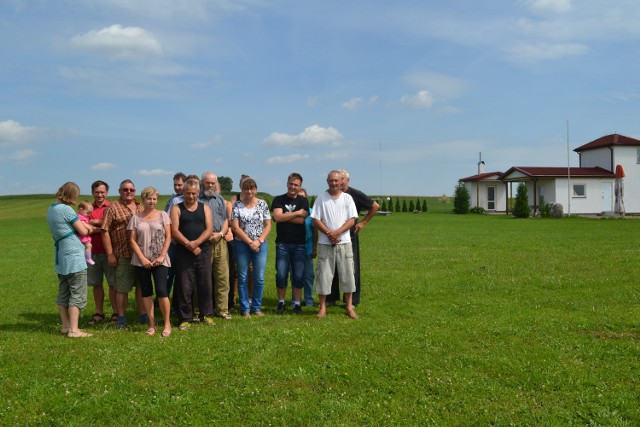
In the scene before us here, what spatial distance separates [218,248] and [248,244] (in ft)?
1.43

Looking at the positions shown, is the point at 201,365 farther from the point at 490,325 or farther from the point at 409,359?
the point at 490,325

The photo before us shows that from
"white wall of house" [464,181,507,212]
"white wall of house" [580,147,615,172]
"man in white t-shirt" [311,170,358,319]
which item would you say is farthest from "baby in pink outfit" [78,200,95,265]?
"white wall of house" [464,181,507,212]

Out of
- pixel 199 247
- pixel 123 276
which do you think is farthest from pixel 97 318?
pixel 199 247

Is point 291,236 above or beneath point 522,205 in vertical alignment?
beneath

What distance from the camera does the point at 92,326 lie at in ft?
24.5

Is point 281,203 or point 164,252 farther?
point 281,203

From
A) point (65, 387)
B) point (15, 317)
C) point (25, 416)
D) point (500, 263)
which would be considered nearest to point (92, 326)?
point (15, 317)

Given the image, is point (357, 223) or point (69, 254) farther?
point (357, 223)

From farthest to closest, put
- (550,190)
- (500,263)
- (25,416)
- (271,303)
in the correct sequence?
1. (550,190)
2. (500,263)
3. (271,303)
4. (25,416)

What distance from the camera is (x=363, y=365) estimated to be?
5.29 meters

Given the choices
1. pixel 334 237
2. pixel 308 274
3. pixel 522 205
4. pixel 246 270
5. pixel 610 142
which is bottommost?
pixel 308 274

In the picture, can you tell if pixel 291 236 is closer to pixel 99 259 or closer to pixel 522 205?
pixel 99 259

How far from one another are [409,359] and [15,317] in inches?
240

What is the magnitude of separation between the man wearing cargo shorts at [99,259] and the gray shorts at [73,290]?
614 millimetres
